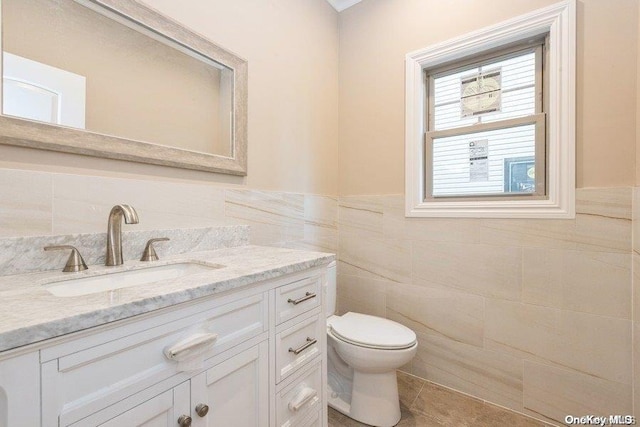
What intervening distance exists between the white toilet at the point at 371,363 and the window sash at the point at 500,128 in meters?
0.90

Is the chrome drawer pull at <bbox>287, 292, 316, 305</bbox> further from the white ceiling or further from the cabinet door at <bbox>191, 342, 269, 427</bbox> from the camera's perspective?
the white ceiling

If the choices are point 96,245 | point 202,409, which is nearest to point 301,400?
point 202,409

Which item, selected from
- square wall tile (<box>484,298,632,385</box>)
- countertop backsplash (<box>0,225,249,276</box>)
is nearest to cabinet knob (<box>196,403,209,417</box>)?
countertop backsplash (<box>0,225,249,276</box>)

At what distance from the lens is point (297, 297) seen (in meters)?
1.03

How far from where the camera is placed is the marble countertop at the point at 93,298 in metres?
0.47

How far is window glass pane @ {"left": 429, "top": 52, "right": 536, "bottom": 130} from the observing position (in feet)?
5.40

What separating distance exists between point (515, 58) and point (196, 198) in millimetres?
1936

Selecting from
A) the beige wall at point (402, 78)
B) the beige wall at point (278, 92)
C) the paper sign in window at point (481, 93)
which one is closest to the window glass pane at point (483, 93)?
the paper sign in window at point (481, 93)

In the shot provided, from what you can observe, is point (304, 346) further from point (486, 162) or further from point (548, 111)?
point (548, 111)

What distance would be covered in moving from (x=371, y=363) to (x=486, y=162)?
1.34m

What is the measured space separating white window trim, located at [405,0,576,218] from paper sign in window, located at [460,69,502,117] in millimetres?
156

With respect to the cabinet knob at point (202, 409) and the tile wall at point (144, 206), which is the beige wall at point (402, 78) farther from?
the cabinet knob at point (202, 409)

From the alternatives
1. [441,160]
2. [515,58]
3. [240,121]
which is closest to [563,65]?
[515,58]

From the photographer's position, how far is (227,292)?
2.60 ft
